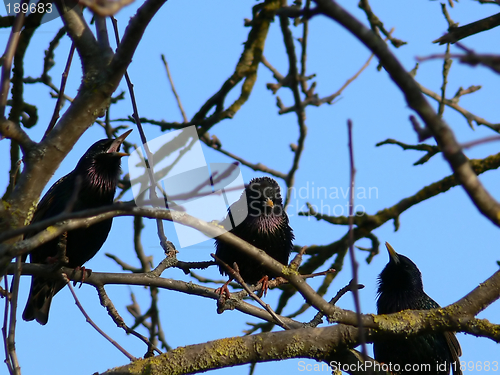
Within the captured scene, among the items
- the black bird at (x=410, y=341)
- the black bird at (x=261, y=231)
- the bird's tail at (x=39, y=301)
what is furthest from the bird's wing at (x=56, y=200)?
the black bird at (x=410, y=341)

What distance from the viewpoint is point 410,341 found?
573 cm

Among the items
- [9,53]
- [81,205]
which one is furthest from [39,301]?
[9,53]

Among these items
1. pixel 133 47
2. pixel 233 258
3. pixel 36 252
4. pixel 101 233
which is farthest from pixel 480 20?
pixel 36 252

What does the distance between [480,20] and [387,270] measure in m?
3.68

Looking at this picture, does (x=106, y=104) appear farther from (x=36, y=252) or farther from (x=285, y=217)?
(x=285, y=217)

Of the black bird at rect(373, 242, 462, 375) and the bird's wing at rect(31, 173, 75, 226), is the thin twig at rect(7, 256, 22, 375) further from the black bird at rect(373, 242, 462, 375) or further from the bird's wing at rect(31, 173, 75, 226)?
the black bird at rect(373, 242, 462, 375)

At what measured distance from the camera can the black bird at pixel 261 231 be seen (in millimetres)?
6121

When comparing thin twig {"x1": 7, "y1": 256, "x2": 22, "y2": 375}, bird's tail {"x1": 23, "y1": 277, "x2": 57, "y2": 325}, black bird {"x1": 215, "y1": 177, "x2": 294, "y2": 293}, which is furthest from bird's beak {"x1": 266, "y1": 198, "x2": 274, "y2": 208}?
thin twig {"x1": 7, "y1": 256, "x2": 22, "y2": 375}

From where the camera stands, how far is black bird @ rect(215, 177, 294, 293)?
6.12m

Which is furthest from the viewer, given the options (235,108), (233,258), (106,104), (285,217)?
(285,217)

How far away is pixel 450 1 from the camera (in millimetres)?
5930

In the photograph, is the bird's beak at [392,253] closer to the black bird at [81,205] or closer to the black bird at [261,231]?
the black bird at [261,231]

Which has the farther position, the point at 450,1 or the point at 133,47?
the point at 450,1

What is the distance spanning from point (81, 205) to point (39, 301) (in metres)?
1.18
